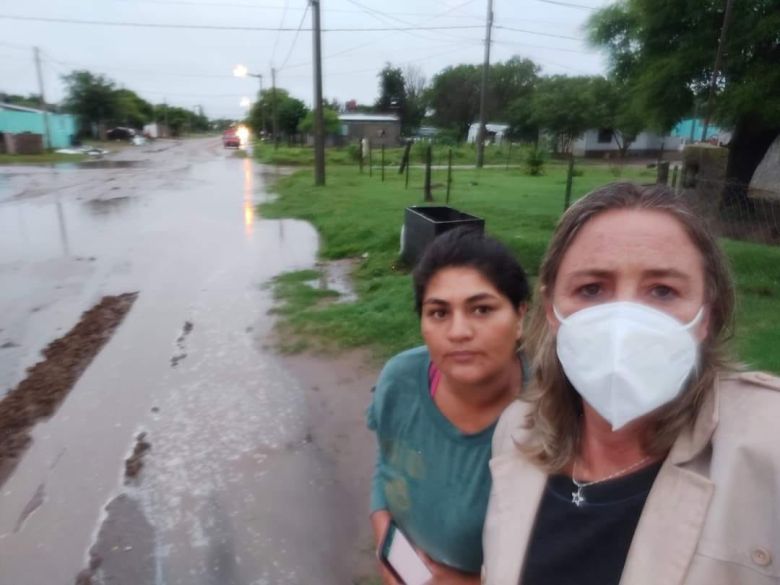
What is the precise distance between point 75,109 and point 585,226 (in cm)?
6815

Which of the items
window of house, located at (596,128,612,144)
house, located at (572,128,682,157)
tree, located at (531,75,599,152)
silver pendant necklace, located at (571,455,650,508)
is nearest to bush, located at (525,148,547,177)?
tree, located at (531,75,599,152)

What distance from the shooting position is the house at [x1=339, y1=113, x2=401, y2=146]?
50.9 metres

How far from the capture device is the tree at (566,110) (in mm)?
37469

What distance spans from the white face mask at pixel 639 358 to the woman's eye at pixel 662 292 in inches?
1.3

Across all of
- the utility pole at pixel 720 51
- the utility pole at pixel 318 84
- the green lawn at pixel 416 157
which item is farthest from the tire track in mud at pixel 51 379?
the green lawn at pixel 416 157

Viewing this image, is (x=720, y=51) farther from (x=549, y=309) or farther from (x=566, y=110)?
(x=566, y=110)

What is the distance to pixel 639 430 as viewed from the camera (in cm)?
115

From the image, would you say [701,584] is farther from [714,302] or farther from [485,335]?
[485,335]

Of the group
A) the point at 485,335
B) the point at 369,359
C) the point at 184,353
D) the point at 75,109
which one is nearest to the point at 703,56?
the point at 369,359

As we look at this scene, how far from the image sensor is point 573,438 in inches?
49.8

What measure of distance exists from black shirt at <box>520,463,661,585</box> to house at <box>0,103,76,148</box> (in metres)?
45.3

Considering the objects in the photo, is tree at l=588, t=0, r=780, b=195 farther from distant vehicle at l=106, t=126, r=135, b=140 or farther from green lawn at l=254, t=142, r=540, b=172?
distant vehicle at l=106, t=126, r=135, b=140

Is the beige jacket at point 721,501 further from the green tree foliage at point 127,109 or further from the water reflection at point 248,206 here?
the green tree foliage at point 127,109

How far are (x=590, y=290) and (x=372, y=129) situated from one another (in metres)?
53.1
